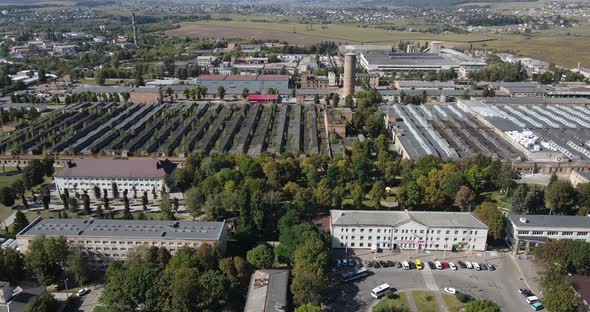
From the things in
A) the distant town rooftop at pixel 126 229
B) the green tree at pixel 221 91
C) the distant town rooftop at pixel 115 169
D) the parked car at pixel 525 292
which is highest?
the green tree at pixel 221 91

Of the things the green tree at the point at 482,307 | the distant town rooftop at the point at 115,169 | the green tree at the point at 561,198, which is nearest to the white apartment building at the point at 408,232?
the green tree at the point at 482,307

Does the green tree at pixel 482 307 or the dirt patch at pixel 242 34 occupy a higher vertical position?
the dirt patch at pixel 242 34

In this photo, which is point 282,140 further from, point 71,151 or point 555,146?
point 555,146

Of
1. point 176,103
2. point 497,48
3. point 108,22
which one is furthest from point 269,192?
point 108,22

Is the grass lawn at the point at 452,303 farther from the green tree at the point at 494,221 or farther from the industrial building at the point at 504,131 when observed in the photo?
the industrial building at the point at 504,131

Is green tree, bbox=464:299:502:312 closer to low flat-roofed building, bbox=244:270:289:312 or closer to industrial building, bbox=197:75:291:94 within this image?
low flat-roofed building, bbox=244:270:289:312

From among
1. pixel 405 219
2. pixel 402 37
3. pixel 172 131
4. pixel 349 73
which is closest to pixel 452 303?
pixel 405 219

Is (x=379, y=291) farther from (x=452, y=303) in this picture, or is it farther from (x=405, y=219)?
(x=405, y=219)
